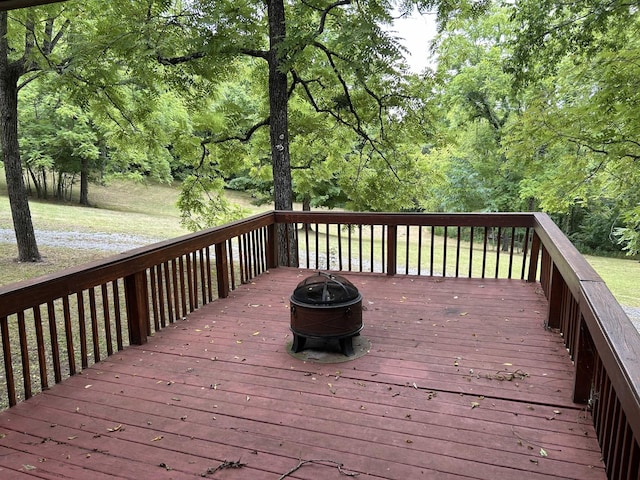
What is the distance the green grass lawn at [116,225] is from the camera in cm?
885

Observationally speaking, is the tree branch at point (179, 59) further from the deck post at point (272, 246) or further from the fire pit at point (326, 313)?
the fire pit at point (326, 313)

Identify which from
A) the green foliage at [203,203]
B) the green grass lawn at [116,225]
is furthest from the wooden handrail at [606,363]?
the green grass lawn at [116,225]

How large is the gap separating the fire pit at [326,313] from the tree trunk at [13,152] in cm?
754

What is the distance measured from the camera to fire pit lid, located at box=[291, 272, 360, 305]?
3.27m

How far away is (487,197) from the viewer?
16.7m

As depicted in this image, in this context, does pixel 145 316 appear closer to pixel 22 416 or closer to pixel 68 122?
pixel 22 416

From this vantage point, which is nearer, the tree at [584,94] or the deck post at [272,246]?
the deck post at [272,246]

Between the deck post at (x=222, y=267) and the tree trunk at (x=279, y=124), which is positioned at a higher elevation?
the tree trunk at (x=279, y=124)

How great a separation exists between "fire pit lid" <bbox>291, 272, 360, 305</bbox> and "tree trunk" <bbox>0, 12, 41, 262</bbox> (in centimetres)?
754

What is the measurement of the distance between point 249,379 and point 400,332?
1.41 meters

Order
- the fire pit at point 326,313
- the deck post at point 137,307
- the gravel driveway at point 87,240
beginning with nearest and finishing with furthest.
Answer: the fire pit at point 326,313 < the deck post at point 137,307 < the gravel driveway at point 87,240

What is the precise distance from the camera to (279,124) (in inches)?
258

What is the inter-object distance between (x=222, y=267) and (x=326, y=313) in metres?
1.90

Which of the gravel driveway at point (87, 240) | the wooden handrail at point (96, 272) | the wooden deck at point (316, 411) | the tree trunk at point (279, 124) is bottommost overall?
the gravel driveway at point (87, 240)
